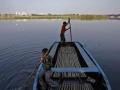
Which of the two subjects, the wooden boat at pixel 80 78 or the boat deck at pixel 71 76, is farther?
the boat deck at pixel 71 76

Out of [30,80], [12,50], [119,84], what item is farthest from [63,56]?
[12,50]

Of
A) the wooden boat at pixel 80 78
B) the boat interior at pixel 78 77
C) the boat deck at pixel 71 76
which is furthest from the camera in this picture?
the boat deck at pixel 71 76

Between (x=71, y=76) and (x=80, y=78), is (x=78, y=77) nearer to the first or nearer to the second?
(x=80, y=78)

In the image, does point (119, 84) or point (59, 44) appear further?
point (59, 44)

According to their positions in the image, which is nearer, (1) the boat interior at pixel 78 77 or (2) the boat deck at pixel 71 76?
(1) the boat interior at pixel 78 77

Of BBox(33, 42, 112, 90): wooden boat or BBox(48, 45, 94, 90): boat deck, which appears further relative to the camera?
BBox(48, 45, 94, 90): boat deck

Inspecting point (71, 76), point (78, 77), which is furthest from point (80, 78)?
point (71, 76)

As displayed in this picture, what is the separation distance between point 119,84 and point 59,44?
9.72 meters

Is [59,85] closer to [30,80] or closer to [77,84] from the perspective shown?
[77,84]

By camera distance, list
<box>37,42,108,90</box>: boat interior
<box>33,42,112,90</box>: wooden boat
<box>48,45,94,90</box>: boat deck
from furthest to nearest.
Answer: <box>48,45,94,90</box>: boat deck → <box>37,42,108,90</box>: boat interior → <box>33,42,112,90</box>: wooden boat

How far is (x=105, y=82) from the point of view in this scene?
1108cm

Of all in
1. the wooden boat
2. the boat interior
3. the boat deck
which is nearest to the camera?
the wooden boat

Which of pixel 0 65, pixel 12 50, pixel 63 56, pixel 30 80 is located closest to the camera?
pixel 30 80

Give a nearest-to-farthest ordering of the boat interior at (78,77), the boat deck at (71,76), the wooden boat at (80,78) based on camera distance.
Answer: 1. the wooden boat at (80,78)
2. the boat interior at (78,77)
3. the boat deck at (71,76)
